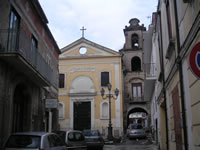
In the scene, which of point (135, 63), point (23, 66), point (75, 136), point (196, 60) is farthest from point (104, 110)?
point (196, 60)

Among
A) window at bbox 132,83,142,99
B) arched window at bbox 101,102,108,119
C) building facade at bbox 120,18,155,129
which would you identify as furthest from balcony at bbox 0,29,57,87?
window at bbox 132,83,142,99

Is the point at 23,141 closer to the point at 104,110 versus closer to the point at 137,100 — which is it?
the point at 104,110

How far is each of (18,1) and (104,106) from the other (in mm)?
23141

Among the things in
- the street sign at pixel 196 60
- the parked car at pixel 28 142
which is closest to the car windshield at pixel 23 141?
the parked car at pixel 28 142

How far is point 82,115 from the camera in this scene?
33.8m

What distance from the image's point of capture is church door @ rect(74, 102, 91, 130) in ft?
110

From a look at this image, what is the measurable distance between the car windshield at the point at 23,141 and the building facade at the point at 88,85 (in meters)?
24.7

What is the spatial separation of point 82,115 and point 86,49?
8765 millimetres

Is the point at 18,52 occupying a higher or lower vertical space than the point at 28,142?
higher

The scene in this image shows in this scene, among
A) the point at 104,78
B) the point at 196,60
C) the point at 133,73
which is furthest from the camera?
the point at 133,73

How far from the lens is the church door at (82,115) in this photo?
3350 centimetres

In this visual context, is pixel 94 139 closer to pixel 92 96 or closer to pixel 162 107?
pixel 162 107

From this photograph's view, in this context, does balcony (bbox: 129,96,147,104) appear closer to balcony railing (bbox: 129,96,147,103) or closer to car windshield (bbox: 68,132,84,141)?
balcony railing (bbox: 129,96,147,103)

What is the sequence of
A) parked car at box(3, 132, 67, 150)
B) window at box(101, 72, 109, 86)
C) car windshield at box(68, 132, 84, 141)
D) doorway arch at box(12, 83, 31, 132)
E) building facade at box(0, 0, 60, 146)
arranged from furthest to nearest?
window at box(101, 72, 109, 86)
car windshield at box(68, 132, 84, 141)
doorway arch at box(12, 83, 31, 132)
building facade at box(0, 0, 60, 146)
parked car at box(3, 132, 67, 150)
